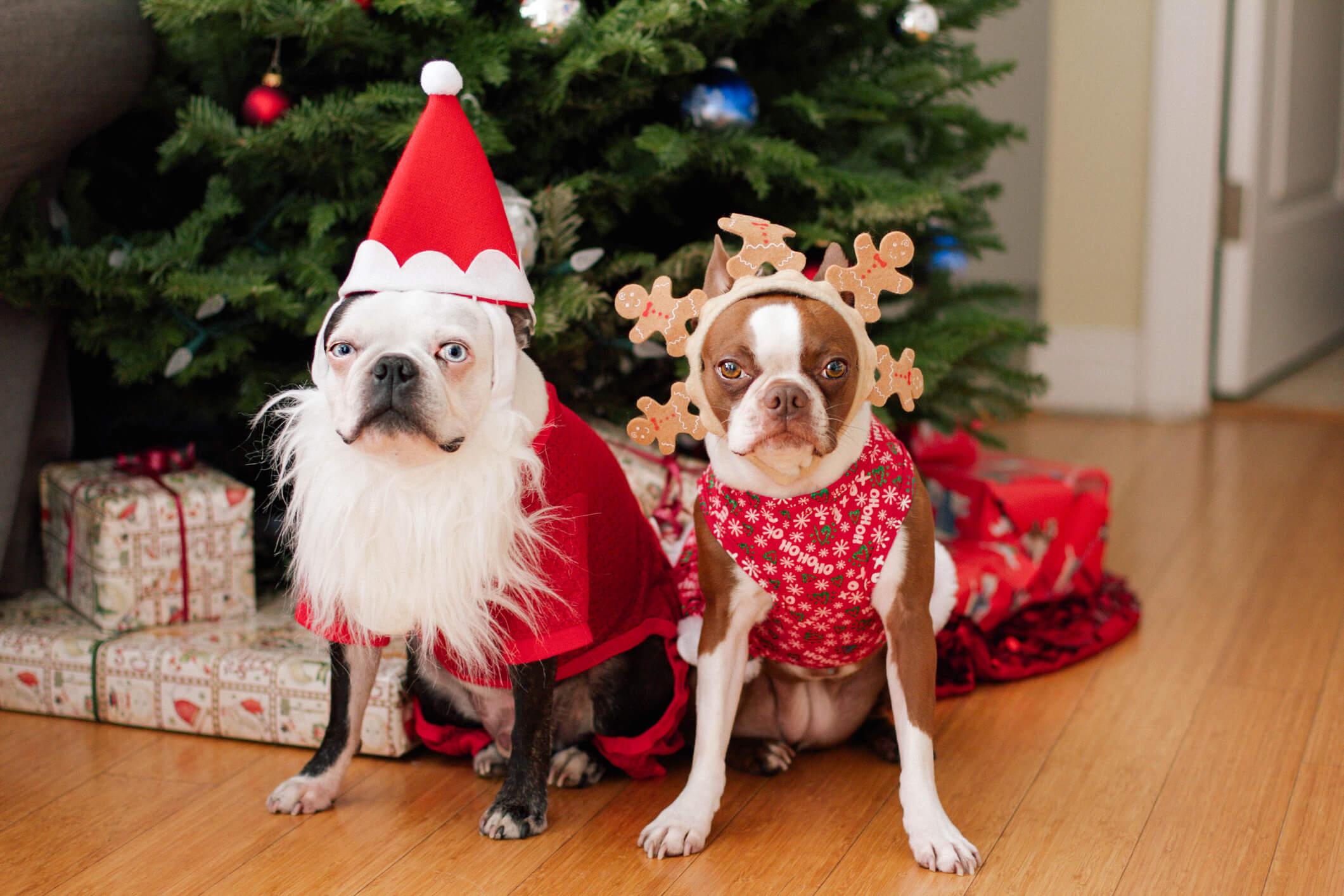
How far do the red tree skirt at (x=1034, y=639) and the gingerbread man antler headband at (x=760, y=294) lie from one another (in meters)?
0.64

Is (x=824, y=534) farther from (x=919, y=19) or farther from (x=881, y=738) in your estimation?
(x=919, y=19)

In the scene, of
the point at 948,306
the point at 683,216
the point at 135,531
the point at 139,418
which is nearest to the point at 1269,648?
the point at 948,306

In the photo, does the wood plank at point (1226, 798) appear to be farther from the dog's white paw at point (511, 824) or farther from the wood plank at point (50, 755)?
the wood plank at point (50, 755)

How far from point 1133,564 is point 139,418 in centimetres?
176

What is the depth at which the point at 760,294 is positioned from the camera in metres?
1.44

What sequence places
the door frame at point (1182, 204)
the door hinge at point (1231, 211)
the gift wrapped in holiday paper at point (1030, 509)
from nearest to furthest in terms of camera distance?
the gift wrapped in holiday paper at point (1030, 509)
the door frame at point (1182, 204)
the door hinge at point (1231, 211)

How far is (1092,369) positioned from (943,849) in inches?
101

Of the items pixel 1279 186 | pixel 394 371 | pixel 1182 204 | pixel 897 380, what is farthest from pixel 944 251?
pixel 1279 186

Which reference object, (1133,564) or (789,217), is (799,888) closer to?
(789,217)

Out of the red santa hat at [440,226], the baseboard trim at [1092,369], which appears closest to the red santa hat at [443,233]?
the red santa hat at [440,226]

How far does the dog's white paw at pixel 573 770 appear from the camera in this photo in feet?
5.58

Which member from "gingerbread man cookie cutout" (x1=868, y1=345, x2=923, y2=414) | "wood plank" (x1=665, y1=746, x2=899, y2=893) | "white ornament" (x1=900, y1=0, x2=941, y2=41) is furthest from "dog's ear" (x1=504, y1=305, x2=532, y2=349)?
"white ornament" (x1=900, y1=0, x2=941, y2=41)

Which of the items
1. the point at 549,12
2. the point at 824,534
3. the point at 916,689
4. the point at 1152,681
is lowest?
the point at 1152,681

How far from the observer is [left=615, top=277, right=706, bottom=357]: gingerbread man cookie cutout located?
1487 millimetres
